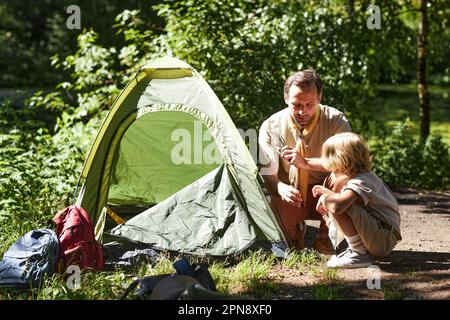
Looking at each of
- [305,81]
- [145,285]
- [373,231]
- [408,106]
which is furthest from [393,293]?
[408,106]

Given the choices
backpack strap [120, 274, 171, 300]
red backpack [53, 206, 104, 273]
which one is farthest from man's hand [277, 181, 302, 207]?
red backpack [53, 206, 104, 273]

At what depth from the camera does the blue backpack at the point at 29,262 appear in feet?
12.8

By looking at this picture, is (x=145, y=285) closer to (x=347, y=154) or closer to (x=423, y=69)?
(x=347, y=154)

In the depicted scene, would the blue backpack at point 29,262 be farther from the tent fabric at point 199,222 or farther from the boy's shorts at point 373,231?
the boy's shorts at point 373,231

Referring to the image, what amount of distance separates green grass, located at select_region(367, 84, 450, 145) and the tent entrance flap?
6.75 m

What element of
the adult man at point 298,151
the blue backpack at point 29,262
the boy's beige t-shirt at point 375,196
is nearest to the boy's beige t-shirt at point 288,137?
the adult man at point 298,151

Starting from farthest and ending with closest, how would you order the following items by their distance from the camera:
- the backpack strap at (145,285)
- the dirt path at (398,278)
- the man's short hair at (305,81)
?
the man's short hair at (305,81) < the dirt path at (398,278) < the backpack strap at (145,285)

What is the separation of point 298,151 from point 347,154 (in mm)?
446

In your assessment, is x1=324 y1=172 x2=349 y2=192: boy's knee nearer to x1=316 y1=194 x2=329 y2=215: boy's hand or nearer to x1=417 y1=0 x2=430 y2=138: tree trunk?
x1=316 y1=194 x2=329 y2=215: boy's hand

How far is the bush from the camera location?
309 inches

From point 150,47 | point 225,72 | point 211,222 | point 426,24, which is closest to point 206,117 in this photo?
point 211,222

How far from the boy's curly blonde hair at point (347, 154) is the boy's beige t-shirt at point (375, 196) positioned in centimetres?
6
